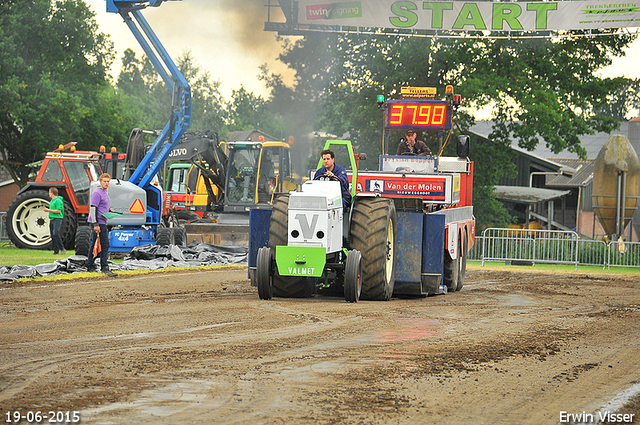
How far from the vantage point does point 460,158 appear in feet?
52.9

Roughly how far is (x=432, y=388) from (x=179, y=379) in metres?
1.94

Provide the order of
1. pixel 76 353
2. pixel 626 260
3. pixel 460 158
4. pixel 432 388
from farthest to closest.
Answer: pixel 626 260, pixel 460 158, pixel 76 353, pixel 432 388

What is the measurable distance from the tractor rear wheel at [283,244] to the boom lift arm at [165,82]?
29.1ft

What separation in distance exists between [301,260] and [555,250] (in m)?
15.4

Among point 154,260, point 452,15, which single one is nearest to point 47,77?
point 452,15

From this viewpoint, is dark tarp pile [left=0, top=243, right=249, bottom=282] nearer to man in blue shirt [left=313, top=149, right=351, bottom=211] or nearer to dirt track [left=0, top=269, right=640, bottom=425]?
dirt track [left=0, top=269, right=640, bottom=425]

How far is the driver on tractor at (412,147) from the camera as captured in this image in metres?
15.3

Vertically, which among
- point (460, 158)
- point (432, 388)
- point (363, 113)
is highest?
point (363, 113)

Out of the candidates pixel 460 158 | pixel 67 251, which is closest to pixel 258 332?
pixel 460 158

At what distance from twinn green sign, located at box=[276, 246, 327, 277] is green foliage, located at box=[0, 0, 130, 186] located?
26248mm

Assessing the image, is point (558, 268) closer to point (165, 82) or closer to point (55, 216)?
point (165, 82)

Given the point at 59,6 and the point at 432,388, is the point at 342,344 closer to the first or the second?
the point at 432,388

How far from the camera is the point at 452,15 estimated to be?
2478 cm

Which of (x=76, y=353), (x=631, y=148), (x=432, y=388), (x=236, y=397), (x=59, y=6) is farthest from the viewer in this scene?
(x=59, y=6)
